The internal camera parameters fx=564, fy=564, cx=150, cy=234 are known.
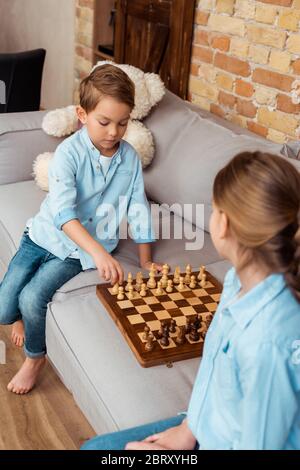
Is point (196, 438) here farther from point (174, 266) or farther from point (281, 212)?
point (174, 266)

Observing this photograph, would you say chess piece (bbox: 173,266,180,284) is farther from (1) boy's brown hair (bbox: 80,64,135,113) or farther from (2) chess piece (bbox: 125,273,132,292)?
(1) boy's brown hair (bbox: 80,64,135,113)

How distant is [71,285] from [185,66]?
1.53m

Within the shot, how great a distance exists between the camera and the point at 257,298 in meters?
0.98

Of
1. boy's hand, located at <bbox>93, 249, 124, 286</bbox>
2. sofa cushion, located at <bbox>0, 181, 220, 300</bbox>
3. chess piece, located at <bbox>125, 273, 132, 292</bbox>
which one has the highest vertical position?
boy's hand, located at <bbox>93, 249, 124, 286</bbox>

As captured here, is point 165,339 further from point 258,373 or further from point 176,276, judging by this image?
point 258,373

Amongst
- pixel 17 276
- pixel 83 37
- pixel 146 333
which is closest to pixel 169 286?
pixel 146 333

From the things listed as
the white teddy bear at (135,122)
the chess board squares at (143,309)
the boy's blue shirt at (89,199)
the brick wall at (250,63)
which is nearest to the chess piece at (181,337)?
the chess board squares at (143,309)

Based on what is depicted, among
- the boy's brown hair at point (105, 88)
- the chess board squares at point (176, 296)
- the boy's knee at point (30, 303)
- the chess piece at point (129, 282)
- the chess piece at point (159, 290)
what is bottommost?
the boy's knee at point (30, 303)

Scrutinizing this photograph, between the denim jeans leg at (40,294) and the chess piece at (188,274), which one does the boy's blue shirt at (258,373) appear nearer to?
the chess piece at (188,274)

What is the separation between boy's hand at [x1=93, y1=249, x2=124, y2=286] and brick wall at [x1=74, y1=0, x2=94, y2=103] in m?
2.48

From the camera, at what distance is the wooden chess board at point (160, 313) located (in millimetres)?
1387

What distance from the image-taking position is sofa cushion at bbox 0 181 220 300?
175cm

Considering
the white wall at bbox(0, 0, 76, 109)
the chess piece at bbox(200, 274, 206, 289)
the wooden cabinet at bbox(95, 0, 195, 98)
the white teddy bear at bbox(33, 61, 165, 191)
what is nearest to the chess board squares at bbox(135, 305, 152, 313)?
the chess piece at bbox(200, 274, 206, 289)

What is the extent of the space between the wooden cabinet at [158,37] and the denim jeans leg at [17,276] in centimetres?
140
